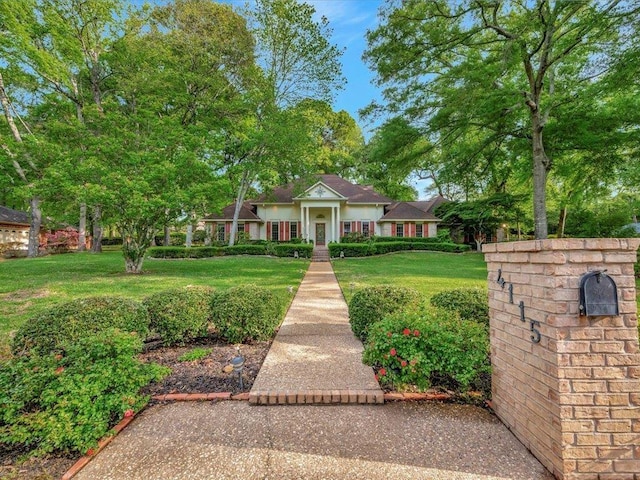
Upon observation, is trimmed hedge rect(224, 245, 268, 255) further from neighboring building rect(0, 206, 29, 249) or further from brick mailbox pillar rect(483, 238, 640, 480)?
neighboring building rect(0, 206, 29, 249)

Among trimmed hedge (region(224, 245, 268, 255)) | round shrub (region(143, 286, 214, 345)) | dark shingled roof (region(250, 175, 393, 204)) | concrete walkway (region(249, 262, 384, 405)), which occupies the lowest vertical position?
concrete walkway (region(249, 262, 384, 405))

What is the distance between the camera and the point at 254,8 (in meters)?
18.2

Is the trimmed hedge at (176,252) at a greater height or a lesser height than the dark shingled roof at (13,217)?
lesser

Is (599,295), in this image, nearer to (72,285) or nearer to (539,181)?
(539,181)

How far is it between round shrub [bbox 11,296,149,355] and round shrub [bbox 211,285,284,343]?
965 mm

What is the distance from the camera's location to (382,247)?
20562 mm

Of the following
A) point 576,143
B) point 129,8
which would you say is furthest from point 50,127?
point 576,143

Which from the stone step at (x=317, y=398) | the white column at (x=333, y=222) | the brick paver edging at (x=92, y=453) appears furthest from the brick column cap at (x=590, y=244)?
the white column at (x=333, y=222)

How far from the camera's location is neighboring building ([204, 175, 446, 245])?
81.1 ft

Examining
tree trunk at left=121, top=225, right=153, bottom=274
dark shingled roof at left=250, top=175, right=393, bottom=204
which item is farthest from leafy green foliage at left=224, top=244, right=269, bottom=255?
tree trunk at left=121, top=225, right=153, bottom=274

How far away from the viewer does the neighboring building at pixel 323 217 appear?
24.7m

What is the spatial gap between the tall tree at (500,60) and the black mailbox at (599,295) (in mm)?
9185

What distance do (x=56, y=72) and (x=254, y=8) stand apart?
12.0 m

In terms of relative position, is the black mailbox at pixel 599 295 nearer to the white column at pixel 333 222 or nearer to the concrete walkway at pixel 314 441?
the concrete walkway at pixel 314 441
